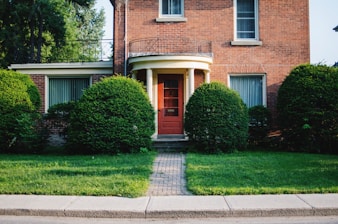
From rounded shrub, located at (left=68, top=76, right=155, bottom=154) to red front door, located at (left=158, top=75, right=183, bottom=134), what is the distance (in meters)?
2.44

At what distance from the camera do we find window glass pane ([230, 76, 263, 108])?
14.6 m

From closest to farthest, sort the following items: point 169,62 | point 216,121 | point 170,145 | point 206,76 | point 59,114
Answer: point 216,121
point 170,145
point 59,114
point 169,62
point 206,76

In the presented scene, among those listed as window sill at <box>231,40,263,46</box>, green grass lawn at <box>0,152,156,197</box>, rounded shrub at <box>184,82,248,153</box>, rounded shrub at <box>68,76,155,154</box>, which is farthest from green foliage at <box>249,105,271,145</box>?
green grass lawn at <box>0,152,156,197</box>

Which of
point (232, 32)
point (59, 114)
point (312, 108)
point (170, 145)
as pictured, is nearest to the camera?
point (312, 108)

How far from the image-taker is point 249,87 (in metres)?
14.6

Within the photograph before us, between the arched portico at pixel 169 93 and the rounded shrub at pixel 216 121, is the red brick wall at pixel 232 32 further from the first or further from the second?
the rounded shrub at pixel 216 121

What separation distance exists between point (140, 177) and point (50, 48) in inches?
1088

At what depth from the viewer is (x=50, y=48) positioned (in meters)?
32.8

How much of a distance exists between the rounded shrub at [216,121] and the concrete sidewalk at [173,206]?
4966 millimetres

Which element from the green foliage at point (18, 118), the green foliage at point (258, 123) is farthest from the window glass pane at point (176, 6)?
the green foliage at point (18, 118)

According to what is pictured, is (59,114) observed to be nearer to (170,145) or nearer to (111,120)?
(111,120)

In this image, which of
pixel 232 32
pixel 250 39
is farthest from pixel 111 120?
pixel 250 39

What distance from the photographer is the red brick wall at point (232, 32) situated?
14422 mm

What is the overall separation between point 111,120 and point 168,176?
3.48 m
